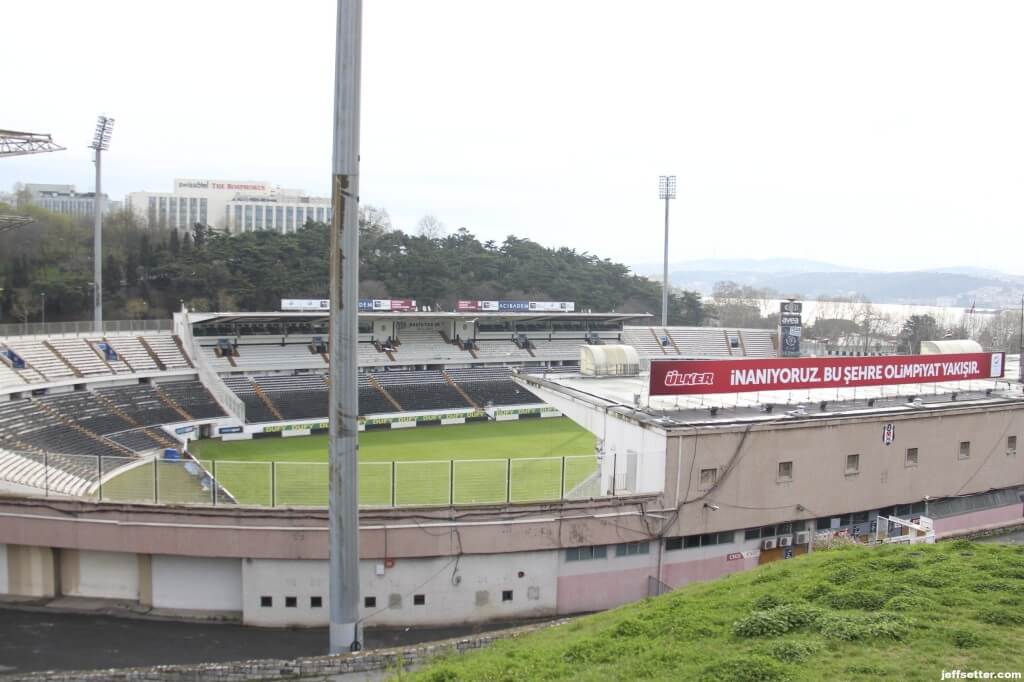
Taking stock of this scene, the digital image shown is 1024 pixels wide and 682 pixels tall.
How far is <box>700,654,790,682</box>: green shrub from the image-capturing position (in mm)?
8164

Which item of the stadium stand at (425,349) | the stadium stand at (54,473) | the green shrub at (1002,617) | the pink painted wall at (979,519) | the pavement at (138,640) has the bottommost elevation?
the pavement at (138,640)

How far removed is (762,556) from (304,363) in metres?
33.5

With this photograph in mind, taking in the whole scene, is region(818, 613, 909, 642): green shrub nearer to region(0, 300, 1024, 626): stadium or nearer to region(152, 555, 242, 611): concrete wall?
region(0, 300, 1024, 626): stadium

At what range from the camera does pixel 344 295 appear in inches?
476

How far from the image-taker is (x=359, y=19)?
12000 millimetres

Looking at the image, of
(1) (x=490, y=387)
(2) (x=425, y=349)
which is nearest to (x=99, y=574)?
(1) (x=490, y=387)

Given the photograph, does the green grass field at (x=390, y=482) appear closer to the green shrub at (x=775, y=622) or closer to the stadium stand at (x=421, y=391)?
the green shrub at (x=775, y=622)

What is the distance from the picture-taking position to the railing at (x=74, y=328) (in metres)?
37.5

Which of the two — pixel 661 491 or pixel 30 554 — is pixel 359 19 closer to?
pixel 661 491

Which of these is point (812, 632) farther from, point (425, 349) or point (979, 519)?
point (425, 349)

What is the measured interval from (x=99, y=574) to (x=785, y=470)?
54.4 ft

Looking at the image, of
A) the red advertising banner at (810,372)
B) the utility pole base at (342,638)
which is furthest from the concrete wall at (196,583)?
the red advertising banner at (810,372)

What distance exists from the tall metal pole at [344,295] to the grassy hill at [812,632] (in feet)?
9.31

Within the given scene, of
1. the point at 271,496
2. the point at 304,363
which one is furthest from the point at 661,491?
the point at 304,363
